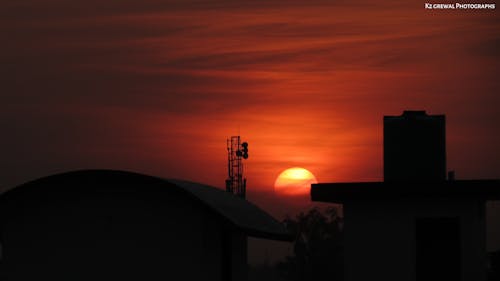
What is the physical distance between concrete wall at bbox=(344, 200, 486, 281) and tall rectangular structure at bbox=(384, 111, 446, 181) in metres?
2.07

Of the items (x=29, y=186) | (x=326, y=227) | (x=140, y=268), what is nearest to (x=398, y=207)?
(x=140, y=268)

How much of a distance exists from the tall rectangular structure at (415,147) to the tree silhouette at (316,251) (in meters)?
59.1

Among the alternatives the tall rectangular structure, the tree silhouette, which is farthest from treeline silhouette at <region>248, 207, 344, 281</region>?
the tall rectangular structure

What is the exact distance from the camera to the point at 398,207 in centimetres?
2816

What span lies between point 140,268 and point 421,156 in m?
8.74

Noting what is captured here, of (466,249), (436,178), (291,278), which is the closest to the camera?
(466,249)

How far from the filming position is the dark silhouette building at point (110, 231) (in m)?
25.9

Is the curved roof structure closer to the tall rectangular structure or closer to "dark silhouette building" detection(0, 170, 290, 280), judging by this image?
"dark silhouette building" detection(0, 170, 290, 280)

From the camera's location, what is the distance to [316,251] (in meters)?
98.5

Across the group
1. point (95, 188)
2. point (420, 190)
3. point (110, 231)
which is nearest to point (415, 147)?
point (420, 190)

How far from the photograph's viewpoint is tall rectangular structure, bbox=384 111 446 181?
30125 millimetres

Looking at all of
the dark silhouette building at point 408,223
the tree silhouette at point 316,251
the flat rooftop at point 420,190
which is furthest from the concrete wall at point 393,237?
the tree silhouette at point 316,251

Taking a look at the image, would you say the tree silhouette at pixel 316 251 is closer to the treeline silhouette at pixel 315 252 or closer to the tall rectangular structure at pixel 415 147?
the treeline silhouette at pixel 315 252

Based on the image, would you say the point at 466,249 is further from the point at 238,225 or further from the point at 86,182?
the point at 86,182
